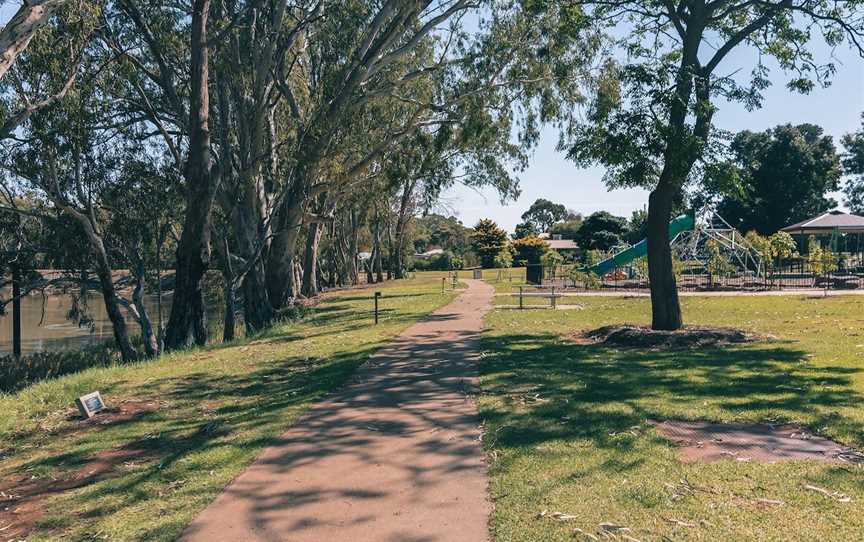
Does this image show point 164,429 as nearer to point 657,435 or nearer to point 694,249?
point 657,435

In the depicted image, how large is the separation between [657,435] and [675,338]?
6576mm

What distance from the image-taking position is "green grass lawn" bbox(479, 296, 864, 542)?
4.38 metres

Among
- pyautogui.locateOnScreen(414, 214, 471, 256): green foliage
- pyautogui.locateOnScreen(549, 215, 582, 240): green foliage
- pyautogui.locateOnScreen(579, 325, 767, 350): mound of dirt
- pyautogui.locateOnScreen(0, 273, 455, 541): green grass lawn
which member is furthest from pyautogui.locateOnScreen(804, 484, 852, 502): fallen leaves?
pyautogui.locateOnScreen(549, 215, 582, 240): green foliage

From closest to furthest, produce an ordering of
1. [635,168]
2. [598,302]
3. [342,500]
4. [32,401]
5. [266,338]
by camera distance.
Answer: [342,500] → [32,401] → [635,168] → [266,338] → [598,302]

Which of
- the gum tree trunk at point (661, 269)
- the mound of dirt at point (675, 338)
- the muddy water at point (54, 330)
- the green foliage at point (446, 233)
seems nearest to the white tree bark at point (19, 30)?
the mound of dirt at point (675, 338)

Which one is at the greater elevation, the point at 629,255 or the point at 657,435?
the point at 629,255

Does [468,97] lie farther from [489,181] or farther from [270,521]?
[270,521]

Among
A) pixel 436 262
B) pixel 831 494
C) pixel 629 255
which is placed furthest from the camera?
pixel 436 262

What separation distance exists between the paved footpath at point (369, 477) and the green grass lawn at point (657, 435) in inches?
11.4

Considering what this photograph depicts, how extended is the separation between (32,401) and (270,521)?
245 inches

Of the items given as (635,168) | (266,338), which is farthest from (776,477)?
(266,338)

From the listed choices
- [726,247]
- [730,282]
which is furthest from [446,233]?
[730,282]

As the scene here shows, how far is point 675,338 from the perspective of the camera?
490 inches

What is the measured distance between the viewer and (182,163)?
21.5 metres
